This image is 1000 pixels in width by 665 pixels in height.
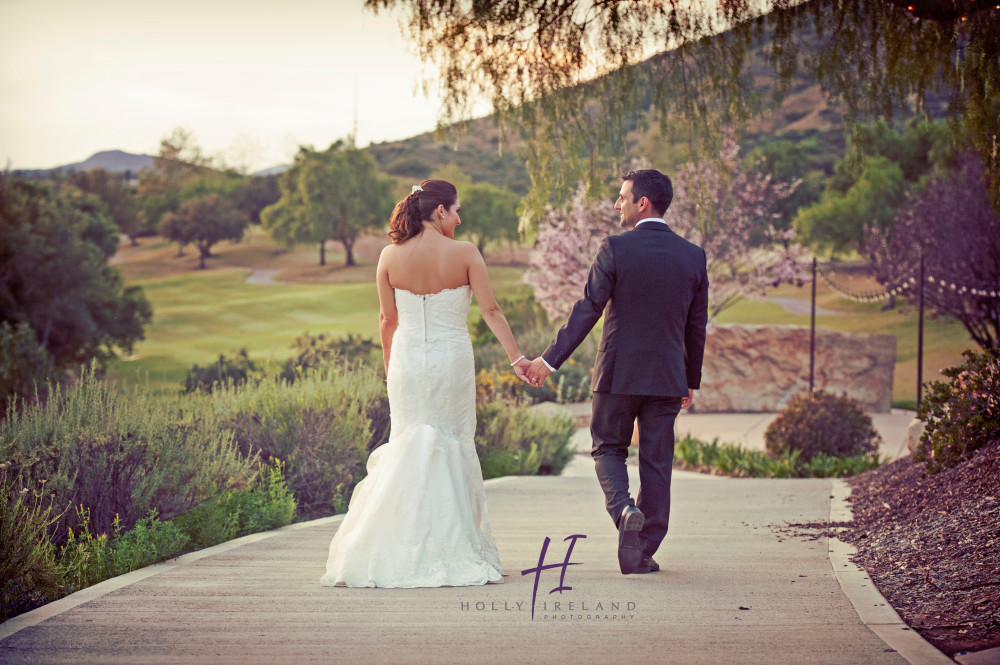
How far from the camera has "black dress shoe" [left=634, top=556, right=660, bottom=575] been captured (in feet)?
15.9

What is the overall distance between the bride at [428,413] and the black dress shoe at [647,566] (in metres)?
0.73

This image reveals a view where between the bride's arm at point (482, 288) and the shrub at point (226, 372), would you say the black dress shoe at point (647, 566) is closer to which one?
A: the bride's arm at point (482, 288)

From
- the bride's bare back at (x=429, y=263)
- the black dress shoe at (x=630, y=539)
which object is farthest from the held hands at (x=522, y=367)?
the black dress shoe at (x=630, y=539)

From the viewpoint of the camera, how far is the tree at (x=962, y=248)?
71.0ft

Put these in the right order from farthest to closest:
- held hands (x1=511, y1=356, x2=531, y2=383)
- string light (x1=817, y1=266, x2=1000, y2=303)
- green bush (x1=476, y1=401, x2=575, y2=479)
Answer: string light (x1=817, y1=266, x2=1000, y2=303), green bush (x1=476, y1=401, x2=575, y2=479), held hands (x1=511, y1=356, x2=531, y2=383)

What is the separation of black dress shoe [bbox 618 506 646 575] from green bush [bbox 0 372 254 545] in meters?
2.97

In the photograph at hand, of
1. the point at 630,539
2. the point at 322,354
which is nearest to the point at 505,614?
the point at 630,539

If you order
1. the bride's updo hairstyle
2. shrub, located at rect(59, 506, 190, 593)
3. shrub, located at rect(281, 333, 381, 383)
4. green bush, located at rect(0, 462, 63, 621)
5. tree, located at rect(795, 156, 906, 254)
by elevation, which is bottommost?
shrub, located at rect(281, 333, 381, 383)

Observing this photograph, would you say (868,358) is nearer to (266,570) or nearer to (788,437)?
(788,437)

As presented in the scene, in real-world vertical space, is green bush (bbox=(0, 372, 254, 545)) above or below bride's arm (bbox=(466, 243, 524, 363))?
below

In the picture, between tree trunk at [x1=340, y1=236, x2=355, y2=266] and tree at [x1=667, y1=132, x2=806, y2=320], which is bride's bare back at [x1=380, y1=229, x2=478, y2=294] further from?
tree trunk at [x1=340, y1=236, x2=355, y2=266]

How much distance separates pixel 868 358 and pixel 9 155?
23662 millimetres

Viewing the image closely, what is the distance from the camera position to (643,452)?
4984 millimetres

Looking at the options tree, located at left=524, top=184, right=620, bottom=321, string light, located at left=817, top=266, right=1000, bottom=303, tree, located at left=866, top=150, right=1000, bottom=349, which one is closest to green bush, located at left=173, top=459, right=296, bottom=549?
tree, located at left=524, top=184, right=620, bottom=321
